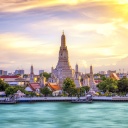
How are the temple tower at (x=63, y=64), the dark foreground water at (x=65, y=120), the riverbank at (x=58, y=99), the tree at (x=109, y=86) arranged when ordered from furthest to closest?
the temple tower at (x=63, y=64) → the tree at (x=109, y=86) → the riverbank at (x=58, y=99) → the dark foreground water at (x=65, y=120)

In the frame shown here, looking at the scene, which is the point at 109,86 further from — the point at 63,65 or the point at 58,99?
the point at 63,65

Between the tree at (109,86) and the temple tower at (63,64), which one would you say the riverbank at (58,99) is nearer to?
the tree at (109,86)

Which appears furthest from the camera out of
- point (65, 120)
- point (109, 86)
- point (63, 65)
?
point (63, 65)

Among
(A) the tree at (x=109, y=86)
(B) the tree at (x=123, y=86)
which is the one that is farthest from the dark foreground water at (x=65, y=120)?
(B) the tree at (x=123, y=86)

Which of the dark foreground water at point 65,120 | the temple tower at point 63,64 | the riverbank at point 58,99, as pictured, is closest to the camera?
the dark foreground water at point 65,120

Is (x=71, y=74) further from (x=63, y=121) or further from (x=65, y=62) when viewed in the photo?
(x=63, y=121)

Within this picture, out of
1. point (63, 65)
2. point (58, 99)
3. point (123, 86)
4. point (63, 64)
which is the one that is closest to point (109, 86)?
point (123, 86)

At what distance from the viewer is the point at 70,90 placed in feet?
167

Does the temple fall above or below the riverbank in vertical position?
above

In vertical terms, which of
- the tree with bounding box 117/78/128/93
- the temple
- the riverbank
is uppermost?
the temple

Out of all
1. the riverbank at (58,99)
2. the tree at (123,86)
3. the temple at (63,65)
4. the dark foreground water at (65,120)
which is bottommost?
the dark foreground water at (65,120)

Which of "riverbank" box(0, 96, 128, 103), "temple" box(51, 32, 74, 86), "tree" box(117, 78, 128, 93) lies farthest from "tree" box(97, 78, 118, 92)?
"temple" box(51, 32, 74, 86)

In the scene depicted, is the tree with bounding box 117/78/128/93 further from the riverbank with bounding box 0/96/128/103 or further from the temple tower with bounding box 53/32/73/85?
the temple tower with bounding box 53/32/73/85

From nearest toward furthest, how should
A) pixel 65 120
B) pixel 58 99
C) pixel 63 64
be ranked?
pixel 65 120 < pixel 58 99 < pixel 63 64
